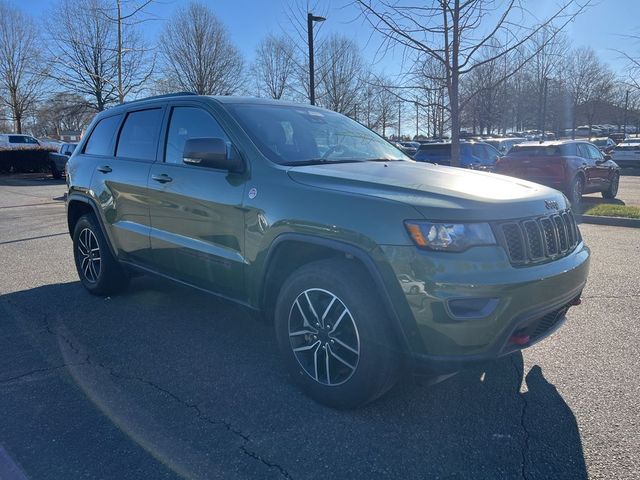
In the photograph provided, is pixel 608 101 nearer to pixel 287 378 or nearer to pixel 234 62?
pixel 234 62

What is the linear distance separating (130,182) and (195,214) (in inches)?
42.1

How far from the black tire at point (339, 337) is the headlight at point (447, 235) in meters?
0.42

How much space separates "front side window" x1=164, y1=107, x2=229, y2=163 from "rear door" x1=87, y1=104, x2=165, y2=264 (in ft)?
0.68

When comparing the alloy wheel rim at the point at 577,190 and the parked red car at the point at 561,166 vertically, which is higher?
the parked red car at the point at 561,166

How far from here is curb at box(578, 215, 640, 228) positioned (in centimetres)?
904

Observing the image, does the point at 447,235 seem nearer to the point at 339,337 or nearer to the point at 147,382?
the point at 339,337

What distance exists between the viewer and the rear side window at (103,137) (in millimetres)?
4953

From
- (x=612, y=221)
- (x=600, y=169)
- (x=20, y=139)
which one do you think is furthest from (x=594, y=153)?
(x=20, y=139)

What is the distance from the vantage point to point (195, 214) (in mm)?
3682

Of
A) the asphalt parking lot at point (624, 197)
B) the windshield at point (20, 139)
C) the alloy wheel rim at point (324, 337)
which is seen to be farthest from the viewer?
the windshield at point (20, 139)

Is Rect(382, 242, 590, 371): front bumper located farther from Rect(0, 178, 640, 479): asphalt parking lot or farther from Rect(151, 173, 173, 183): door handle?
Rect(151, 173, 173, 183): door handle

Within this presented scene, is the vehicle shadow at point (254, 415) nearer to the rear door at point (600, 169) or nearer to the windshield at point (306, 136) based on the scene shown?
the windshield at point (306, 136)

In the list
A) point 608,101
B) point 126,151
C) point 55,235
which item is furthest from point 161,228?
point 608,101

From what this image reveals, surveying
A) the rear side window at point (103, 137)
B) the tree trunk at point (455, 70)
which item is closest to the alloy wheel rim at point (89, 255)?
the rear side window at point (103, 137)
